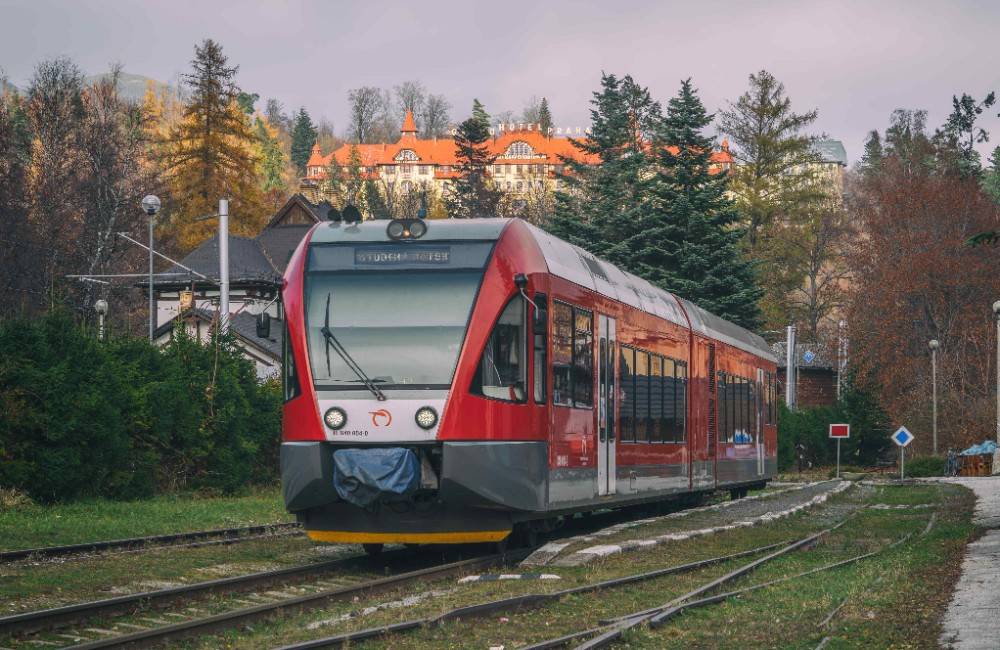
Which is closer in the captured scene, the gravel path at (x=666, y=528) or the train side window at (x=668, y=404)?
the gravel path at (x=666, y=528)

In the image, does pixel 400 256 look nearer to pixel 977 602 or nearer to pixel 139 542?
pixel 139 542

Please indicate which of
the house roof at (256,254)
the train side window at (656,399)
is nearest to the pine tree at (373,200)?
the house roof at (256,254)

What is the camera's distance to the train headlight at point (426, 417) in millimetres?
14125

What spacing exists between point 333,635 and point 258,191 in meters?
80.2

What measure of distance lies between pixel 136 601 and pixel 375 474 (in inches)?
121

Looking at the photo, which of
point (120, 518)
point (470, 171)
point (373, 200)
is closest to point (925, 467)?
point (120, 518)

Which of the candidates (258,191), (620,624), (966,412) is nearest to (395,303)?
(620,624)

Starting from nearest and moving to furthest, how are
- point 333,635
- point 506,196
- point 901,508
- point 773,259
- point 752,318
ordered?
point 333,635 < point 901,508 < point 752,318 < point 773,259 < point 506,196

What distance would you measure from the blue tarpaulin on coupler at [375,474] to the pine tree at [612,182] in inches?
1548

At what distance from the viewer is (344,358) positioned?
14484mm

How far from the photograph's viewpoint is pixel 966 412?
61938 mm

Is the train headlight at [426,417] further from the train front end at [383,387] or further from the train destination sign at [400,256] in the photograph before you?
the train destination sign at [400,256]

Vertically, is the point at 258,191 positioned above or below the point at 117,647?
above

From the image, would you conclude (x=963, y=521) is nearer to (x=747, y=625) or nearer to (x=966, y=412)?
(x=747, y=625)
